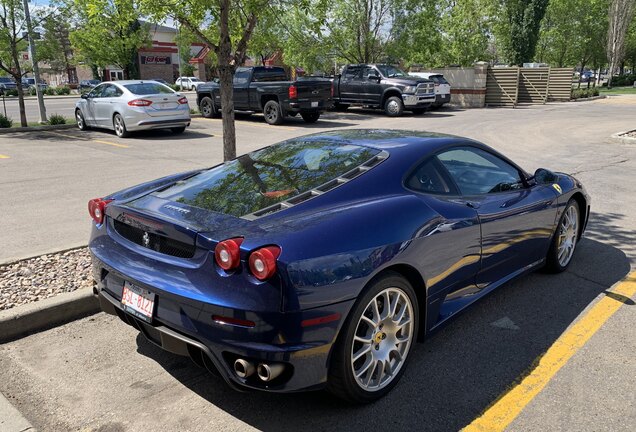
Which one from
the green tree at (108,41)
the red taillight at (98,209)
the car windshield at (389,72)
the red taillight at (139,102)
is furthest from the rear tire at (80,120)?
the red taillight at (98,209)

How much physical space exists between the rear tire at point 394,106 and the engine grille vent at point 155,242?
62.4 feet

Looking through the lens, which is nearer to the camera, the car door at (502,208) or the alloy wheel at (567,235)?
the car door at (502,208)

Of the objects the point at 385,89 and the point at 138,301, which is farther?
the point at 385,89

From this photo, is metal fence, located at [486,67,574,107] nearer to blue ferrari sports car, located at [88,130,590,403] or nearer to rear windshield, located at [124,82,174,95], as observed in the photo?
rear windshield, located at [124,82,174,95]

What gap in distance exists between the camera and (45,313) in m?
3.93

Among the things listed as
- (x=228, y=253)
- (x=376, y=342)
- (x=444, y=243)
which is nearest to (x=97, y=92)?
(x=444, y=243)

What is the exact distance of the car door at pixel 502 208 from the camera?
381 centimetres

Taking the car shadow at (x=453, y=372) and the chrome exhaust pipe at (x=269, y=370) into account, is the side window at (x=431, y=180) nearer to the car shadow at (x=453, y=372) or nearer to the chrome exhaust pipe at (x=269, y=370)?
the car shadow at (x=453, y=372)

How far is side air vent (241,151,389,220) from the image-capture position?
2986 millimetres

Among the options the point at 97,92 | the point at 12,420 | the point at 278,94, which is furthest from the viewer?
the point at 278,94

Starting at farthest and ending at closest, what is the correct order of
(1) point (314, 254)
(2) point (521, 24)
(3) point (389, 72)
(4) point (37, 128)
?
(2) point (521, 24) → (3) point (389, 72) → (4) point (37, 128) → (1) point (314, 254)

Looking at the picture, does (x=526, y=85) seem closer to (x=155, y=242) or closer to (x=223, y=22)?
(x=223, y=22)

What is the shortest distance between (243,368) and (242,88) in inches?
673

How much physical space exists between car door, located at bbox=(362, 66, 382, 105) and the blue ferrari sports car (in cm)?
1822
